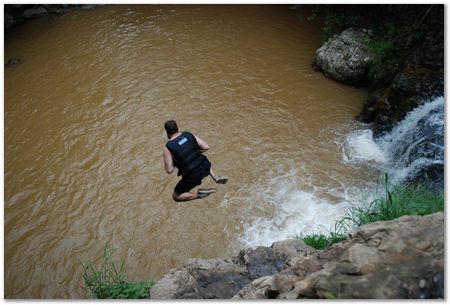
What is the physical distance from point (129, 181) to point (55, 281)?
6.98 ft

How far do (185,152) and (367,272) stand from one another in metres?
2.56

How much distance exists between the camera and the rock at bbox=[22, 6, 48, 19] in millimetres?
13588

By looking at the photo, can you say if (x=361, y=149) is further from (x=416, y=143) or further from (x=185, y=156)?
(x=185, y=156)

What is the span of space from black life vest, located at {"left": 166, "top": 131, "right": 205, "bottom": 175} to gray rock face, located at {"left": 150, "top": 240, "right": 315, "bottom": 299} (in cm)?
121

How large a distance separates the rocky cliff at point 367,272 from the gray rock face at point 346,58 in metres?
6.05

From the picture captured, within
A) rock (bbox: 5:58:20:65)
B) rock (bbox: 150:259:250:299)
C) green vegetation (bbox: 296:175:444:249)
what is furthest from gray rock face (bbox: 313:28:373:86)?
rock (bbox: 5:58:20:65)

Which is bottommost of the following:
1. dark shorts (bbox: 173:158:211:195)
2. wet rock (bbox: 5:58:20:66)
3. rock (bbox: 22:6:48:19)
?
wet rock (bbox: 5:58:20:66)

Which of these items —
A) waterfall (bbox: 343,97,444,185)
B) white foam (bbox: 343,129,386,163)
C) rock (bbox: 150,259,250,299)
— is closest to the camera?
rock (bbox: 150,259,250,299)

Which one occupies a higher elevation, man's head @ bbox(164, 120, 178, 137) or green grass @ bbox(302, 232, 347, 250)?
man's head @ bbox(164, 120, 178, 137)

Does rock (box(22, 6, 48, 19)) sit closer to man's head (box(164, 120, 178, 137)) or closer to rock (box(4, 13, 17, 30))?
rock (box(4, 13, 17, 30))

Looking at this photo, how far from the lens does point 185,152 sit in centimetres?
489

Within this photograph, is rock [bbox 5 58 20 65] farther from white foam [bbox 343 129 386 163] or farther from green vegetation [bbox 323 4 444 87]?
white foam [bbox 343 129 386 163]

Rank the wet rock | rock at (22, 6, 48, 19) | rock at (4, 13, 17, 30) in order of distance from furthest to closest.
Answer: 1. rock at (22, 6, 48, 19)
2. rock at (4, 13, 17, 30)
3. the wet rock

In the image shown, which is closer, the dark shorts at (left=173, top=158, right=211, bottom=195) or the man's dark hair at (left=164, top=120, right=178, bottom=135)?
the man's dark hair at (left=164, top=120, right=178, bottom=135)
